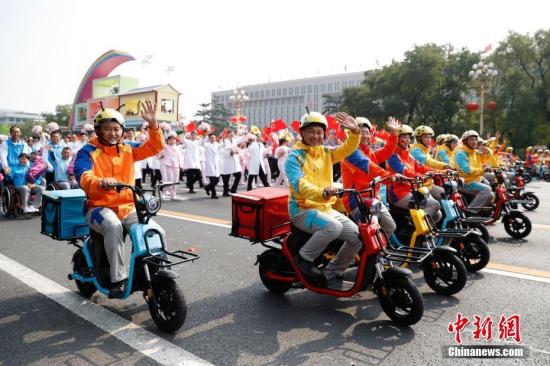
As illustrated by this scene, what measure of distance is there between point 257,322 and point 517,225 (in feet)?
19.3

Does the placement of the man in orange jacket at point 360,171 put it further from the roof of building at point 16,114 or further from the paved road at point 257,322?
the roof of building at point 16,114

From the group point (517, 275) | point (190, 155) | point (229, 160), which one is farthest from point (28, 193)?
point (517, 275)

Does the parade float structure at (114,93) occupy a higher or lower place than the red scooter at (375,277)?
higher

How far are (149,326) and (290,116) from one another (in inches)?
4714

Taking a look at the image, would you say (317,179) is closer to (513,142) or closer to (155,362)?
(155,362)

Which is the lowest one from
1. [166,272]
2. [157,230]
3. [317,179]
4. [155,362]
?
[155,362]

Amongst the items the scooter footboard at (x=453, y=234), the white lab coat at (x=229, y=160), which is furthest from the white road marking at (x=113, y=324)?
the white lab coat at (x=229, y=160)

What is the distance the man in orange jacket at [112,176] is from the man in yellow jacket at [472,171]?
5624 millimetres

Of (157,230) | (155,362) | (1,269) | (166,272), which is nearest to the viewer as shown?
(155,362)

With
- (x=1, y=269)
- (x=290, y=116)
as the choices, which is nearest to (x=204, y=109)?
(x=290, y=116)

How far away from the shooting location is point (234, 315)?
4.36 m

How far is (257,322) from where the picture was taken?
4.19m

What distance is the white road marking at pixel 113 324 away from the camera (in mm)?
3457

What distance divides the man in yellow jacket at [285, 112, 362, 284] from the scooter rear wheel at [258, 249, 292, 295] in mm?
316
